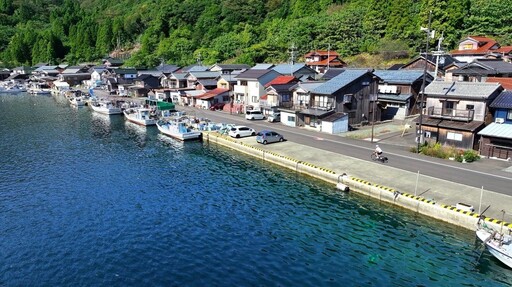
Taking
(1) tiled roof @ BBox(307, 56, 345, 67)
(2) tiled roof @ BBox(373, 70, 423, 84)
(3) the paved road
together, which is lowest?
(3) the paved road

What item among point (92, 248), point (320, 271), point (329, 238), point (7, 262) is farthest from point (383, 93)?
point (7, 262)

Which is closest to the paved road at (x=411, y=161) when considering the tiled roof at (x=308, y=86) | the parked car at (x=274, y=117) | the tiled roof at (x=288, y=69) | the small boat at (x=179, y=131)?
the parked car at (x=274, y=117)

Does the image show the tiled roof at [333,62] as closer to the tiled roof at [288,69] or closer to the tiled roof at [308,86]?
the tiled roof at [288,69]

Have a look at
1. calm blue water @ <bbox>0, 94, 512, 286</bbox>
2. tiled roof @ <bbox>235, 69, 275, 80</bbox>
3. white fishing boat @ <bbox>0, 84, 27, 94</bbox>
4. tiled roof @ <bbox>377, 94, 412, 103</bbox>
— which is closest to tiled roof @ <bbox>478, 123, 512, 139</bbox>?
calm blue water @ <bbox>0, 94, 512, 286</bbox>

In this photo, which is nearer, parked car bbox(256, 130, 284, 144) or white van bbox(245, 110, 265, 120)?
parked car bbox(256, 130, 284, 144)

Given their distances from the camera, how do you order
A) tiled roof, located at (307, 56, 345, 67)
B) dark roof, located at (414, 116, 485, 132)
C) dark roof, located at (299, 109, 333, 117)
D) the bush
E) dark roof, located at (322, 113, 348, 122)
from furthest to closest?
tiled roof, located at (307, 56, 345, 67) → dark roof, located at (299, 109, 333, 117) → dark roof, located at (322, 113, 348, 122) → dark roof, located at (414, 116, 485, 132) → the bush

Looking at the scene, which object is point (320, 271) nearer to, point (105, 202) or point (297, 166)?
point (297, 166)

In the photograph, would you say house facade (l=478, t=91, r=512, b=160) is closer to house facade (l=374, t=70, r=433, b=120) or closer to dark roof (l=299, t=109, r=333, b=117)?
dark roof (l=299, t=109, r=333, b=117)

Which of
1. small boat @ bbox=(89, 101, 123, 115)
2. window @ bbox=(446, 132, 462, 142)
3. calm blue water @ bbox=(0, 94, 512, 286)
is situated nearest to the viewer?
calm blue water @ bbox=(0, 94, 512, 286)
